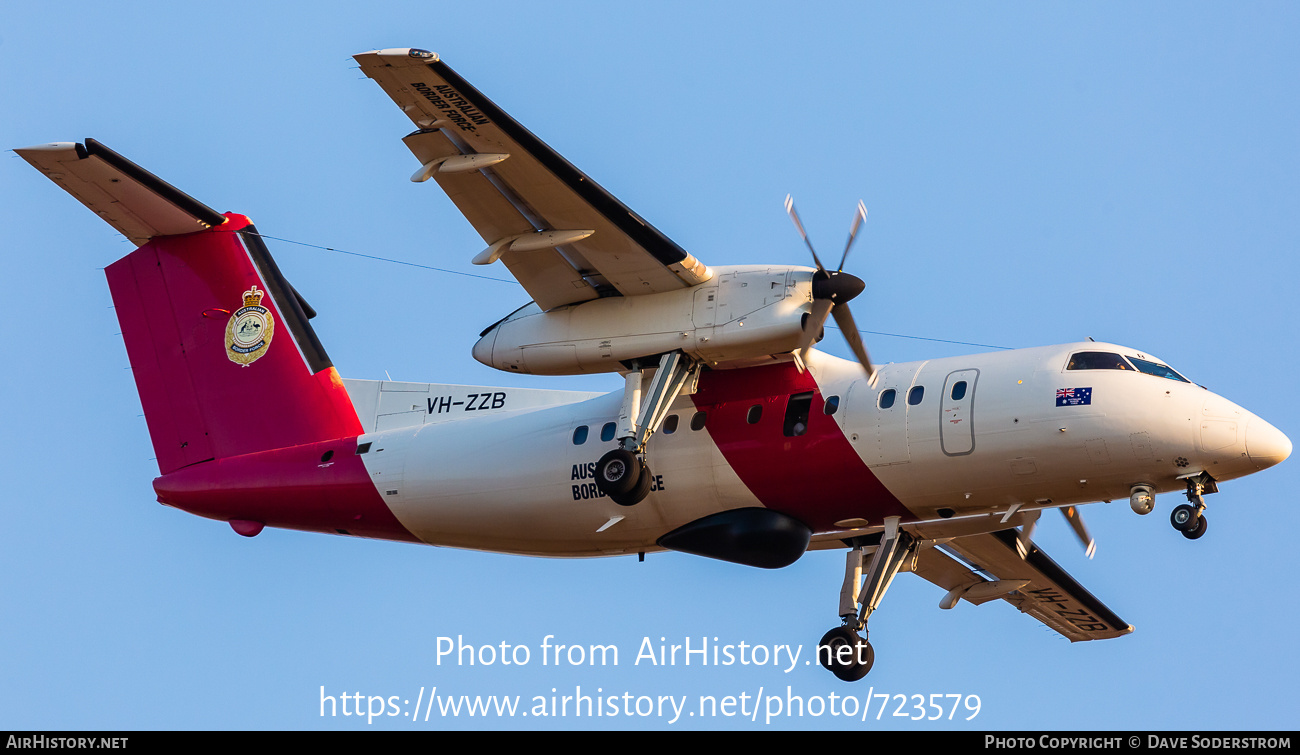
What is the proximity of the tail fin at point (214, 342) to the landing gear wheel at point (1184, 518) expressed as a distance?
8713 millimetres

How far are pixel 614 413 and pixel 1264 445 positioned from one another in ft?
20.1

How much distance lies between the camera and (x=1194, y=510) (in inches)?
516

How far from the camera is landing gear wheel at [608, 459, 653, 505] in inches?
565

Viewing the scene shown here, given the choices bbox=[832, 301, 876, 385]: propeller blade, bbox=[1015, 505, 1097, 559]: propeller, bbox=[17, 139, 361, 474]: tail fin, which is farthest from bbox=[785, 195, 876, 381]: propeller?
bbox=[17, 139, 361, 474]: tail fin

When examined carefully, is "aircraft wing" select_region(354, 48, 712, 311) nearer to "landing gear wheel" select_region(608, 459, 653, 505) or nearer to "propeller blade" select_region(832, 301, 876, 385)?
"propeller blade" select_region(832, 301, 876, 385)

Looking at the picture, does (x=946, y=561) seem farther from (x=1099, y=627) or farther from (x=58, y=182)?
(x=58, y=182)

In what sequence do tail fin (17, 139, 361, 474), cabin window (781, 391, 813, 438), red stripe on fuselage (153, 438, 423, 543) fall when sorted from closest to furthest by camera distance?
1. cabin window (781, 391, 813, 438)
2. red stripe on fuselage (153, 438, 423, 543)
3. tail fin (17, 139, 361, 474)

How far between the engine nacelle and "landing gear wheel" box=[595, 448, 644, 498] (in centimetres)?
96

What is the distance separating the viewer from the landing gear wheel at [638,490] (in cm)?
1434

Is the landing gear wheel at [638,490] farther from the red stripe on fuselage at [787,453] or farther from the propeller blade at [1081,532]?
the propeller blade at [1081,532]

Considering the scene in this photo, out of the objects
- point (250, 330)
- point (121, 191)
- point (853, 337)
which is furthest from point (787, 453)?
point (121, 191)

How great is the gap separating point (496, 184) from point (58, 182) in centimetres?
490

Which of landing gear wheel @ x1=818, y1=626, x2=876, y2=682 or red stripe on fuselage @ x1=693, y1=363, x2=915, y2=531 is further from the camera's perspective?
landing gear wheel @ x1=818, y1=626, x2=876, y2=682

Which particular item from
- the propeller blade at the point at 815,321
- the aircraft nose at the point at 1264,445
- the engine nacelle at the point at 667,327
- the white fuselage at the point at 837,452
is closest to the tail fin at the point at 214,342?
the white fuselage at the point at 837,452
